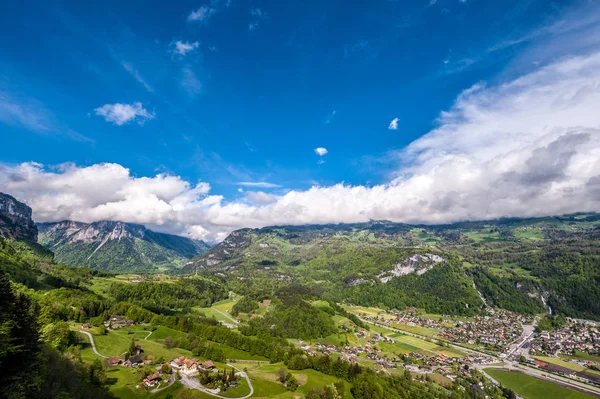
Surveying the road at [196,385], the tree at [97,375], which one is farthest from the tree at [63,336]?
the road at [196,385]

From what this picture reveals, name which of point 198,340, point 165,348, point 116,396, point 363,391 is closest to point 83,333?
point 165,348

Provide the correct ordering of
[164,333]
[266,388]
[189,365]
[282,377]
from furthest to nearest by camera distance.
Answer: [164,333]
[282,377]
[189,365]
[266,388]

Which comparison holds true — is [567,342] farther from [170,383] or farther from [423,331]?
[170,383]

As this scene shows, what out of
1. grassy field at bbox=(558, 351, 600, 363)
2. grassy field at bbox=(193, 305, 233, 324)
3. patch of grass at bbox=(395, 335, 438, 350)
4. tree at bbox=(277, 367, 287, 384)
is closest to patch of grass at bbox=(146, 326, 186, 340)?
tree at bbox=(277, 367, 287, 384)

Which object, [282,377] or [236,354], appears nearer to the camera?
[282,377]

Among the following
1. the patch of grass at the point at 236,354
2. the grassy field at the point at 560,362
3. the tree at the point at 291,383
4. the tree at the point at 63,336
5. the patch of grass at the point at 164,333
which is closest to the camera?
the tree at the point at 63,336

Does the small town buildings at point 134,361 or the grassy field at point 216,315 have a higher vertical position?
the small town buildings at point 134,361

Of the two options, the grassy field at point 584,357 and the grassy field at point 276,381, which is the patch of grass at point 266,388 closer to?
the grassy field at point 276,381

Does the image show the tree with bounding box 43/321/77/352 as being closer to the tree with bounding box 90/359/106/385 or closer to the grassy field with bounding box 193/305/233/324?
the tree with bounding box 90/359/106/385

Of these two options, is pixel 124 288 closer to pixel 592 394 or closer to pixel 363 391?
pixel 363 391

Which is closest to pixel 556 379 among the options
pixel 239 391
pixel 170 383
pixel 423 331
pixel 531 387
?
pixel 531 387
